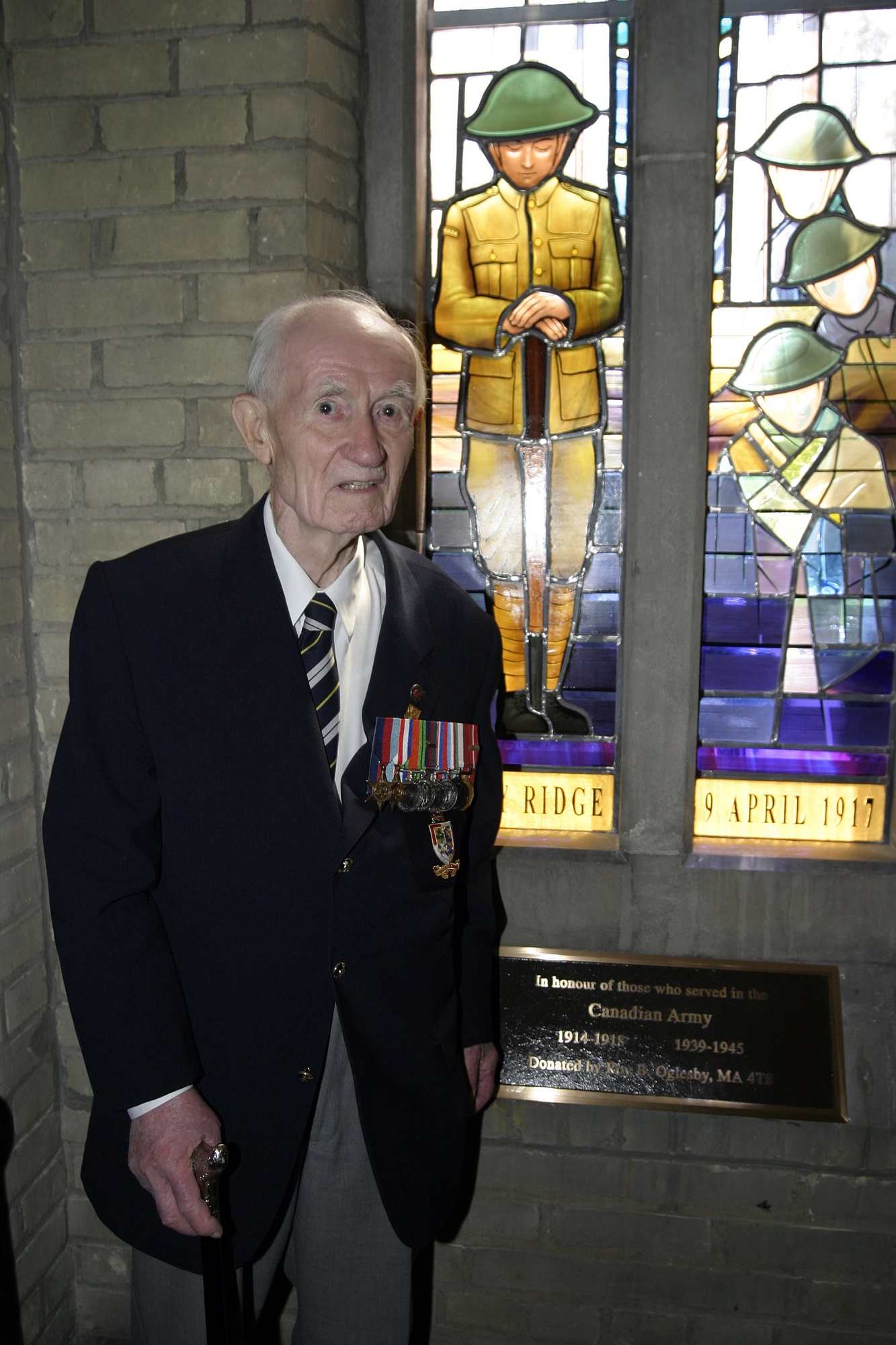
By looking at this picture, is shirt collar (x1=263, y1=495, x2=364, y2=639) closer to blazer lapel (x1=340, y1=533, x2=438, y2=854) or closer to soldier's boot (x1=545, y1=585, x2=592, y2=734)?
blazer lapel (x1=340, y1=533, x2=438, y2=854)

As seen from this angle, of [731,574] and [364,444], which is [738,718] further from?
[364,444]

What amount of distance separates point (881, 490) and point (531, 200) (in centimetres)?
107

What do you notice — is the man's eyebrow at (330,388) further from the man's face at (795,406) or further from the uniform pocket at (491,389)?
the man's face at (795,406)

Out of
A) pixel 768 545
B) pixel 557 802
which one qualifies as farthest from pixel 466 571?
pixel 768 545

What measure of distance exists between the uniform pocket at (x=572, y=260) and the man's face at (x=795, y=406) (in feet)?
1.65

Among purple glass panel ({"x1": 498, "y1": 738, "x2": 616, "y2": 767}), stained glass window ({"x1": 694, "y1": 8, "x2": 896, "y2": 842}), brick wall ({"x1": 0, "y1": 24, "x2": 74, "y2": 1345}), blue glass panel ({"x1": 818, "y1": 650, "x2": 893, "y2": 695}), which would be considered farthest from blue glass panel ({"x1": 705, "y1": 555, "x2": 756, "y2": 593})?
brick wall ({"x1": 0, "y1": 24, "x2": 74, "y2": 1345})

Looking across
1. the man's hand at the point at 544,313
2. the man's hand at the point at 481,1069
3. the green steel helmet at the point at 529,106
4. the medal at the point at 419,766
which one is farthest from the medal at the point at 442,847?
the green steel helmet at the point at 529,106

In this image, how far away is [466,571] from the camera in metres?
2.35

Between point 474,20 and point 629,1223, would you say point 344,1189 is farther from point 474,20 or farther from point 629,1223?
point 474,20

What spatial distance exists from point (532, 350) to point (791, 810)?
129 cm

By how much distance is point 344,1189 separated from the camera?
1564 mm

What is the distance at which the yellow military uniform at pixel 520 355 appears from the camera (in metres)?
2.22

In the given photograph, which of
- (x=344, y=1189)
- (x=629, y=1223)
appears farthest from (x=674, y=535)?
(x=629, y=1223)

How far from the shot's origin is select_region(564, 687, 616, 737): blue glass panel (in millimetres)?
2355
